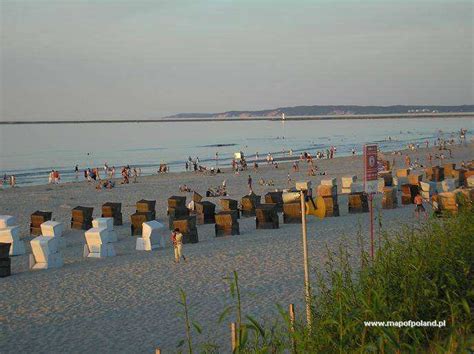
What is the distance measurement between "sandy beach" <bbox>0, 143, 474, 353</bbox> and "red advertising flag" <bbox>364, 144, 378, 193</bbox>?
1.31 meters

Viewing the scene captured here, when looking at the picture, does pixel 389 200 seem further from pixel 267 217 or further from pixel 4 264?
pixel 4 264

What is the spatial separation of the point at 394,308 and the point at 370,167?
4.72 m

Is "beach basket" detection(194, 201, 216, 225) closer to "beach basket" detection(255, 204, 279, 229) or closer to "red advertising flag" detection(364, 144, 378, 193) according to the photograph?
"beach basket" detection(255, 204, 279, 229)

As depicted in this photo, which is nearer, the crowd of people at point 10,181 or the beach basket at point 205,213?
the beach basket at point 205,213

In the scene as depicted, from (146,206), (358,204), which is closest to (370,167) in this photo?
(358,204)

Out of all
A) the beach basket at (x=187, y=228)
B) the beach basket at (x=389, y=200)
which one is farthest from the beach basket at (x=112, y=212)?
the beach basket at (x=389, y=200)

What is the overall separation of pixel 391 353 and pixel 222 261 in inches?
364

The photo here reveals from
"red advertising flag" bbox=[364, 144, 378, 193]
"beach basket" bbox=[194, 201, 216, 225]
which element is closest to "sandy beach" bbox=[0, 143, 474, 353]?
"beach basket" bbox=[194, 201, 216, 225]

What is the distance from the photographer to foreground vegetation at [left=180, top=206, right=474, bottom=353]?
15.9ft

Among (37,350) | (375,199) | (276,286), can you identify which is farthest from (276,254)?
(375,199)

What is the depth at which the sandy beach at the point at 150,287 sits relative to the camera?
30.9 ft

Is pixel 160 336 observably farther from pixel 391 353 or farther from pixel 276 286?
pixel 391 353

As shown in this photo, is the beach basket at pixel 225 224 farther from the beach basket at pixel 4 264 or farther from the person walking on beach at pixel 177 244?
the beach basket at pixel 4 264

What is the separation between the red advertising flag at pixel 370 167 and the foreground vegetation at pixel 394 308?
9.19ft
